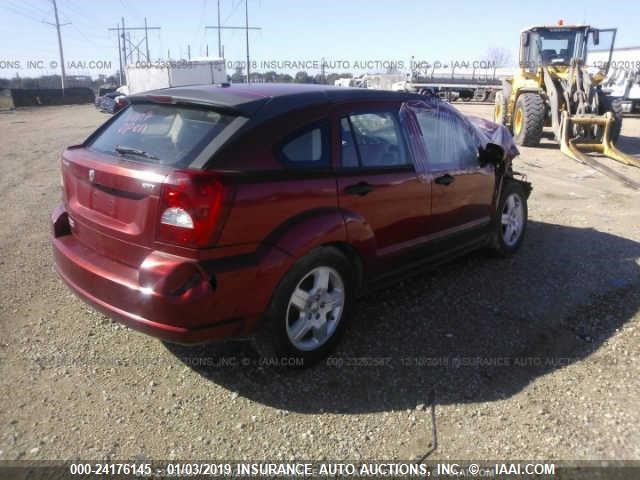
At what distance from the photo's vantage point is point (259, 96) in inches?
121

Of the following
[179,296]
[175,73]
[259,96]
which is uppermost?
[175,73]

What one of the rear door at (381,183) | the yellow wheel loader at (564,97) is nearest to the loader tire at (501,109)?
the yellow wheel loader at (564,97)

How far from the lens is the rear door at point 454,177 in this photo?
3.99 m

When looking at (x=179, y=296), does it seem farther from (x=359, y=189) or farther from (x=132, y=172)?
(x=359, y=189)

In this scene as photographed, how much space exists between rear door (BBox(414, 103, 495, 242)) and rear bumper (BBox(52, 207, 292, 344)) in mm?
1720

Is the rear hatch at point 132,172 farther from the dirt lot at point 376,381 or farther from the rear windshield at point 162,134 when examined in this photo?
the dirt lot at point 376,381

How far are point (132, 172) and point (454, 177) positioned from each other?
253cm

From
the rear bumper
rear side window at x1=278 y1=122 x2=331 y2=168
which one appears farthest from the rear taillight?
rear side window at x1=278 y1=122 x2=331 y2=168

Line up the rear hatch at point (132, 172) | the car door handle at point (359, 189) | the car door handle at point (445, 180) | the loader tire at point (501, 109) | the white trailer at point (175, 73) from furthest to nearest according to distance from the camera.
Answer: the white trailer at point (175, 73)
the loader tire at point (501, 109)
the car door handle at point (445, 180)
the car door handle at point (359, 189)
the rear hatch at point (132, 172)

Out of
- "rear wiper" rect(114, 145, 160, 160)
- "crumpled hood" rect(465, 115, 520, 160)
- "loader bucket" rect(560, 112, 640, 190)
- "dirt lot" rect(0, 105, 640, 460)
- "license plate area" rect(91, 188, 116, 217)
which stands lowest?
"dirt lot" rect(0, 105, 640, 460)

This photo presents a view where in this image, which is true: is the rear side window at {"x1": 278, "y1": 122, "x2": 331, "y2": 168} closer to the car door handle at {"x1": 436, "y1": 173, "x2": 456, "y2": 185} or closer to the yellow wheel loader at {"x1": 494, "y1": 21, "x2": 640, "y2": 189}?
the car door handle at {"x1": 436, "y1": 173, "x2": 456, "y2": 185}

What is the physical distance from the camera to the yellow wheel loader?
472 inches

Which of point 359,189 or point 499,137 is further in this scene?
point 499,137

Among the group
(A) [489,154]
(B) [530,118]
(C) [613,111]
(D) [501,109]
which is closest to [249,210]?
(A) [489,154]
